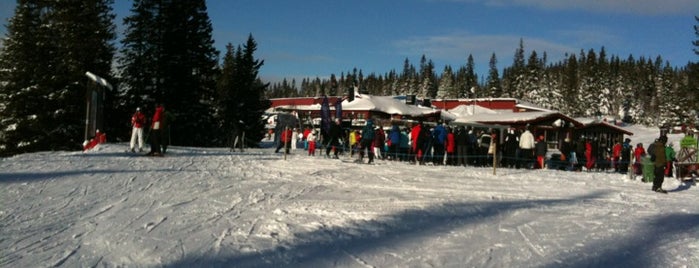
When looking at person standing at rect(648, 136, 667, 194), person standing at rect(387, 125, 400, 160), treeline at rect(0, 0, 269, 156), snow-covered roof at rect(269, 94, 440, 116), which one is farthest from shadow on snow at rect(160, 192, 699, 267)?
snow-covered roof at rect(269, 94, 440, 116)

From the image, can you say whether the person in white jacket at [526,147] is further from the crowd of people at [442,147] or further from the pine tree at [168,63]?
the pine tree at [168,63]

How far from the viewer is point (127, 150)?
17500mm

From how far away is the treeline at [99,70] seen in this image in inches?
1092

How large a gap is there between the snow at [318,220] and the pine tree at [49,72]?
1553 cm

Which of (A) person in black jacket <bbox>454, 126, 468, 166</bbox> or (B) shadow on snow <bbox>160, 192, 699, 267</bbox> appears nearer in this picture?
(B) shadow on snow <bbox>160, 192, 699, 267</bbox>

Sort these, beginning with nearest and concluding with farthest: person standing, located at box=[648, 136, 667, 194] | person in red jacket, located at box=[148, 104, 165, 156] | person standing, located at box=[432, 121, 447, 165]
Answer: person standing, located at box=[648, 136, 667, 194] → person in red jacket, located at box=[148, 104, 165, 156] → person standing, located at box=[432, 121, 447, 165]

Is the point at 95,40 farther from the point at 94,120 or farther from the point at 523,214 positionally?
the point at 523,214

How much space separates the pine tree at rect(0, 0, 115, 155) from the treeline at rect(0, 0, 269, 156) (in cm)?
5

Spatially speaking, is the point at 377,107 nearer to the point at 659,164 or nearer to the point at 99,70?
the point at 99,70

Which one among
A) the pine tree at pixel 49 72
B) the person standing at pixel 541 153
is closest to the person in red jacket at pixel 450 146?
the person standing at pixel 541 153

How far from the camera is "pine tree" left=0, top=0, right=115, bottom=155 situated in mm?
27500

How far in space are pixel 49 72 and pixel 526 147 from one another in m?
24.8

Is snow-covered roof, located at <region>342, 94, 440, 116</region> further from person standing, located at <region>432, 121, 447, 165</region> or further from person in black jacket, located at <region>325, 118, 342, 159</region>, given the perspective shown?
person in black jacket, located at <region>325, 118, 342, 159</region>

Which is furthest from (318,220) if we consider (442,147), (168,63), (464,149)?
(168,63)
